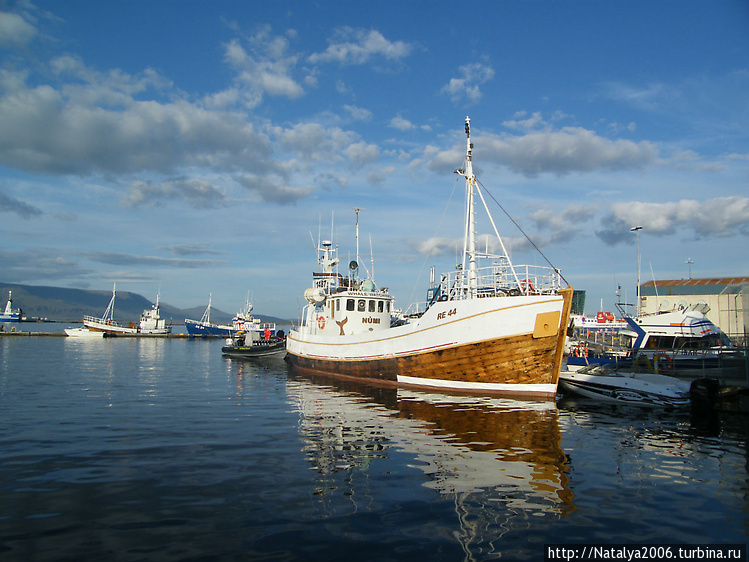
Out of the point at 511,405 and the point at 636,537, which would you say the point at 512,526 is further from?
the point at 511,405

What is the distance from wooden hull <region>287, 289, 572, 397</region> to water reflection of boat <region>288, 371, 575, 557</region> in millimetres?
1401

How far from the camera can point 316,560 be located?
237 inches

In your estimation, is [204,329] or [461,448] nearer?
[461,448]

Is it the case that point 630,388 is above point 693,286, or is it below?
below

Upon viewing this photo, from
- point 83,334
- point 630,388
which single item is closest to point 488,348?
point 630,388

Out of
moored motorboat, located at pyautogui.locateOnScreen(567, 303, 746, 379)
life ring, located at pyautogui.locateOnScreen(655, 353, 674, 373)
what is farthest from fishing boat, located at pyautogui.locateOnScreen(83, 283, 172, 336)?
life ring, located at pyautogui.locateOnScreen(655, 353, 674, 373)

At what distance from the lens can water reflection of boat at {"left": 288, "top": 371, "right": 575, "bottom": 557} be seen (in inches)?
317

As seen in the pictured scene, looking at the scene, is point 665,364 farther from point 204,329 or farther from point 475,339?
point 204,329

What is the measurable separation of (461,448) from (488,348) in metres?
9.60

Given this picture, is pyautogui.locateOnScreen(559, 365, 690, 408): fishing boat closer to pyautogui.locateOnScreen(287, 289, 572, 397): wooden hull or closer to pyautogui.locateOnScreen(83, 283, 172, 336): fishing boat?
pyautogui.locateOnScreen(287, 289, 572, 397): wooden hull

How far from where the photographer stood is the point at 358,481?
30.3ft

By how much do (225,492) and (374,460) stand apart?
3.67 meters

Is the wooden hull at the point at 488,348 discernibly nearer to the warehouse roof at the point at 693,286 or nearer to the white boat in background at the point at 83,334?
the warehouse roof at the point at 693,286

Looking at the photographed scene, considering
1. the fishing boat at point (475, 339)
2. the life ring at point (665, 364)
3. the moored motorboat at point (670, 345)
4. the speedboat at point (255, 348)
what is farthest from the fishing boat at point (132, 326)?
the life ring at point (665, 364)
